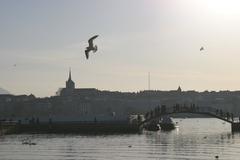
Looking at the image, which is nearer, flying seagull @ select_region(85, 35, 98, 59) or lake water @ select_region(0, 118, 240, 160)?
flying seagull @ select_region(85, 35, 98, 59)

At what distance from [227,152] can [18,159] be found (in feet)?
70.5

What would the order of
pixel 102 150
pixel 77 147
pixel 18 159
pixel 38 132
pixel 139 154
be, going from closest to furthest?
pixel 18 159, pixel 139 154, pixel 102 150, pixel 77 147, pixel 38 132

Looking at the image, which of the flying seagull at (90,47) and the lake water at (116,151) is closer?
the flying seagull at (90,47)

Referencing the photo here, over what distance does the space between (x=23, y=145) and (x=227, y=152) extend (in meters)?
24.1

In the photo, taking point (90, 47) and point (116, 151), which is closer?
point (90, 47)

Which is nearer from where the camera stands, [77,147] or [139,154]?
[139,154]

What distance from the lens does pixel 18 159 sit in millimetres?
59594

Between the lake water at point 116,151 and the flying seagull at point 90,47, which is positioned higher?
the flying seagull at point 90,47

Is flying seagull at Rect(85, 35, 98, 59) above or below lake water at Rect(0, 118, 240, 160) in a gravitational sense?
above

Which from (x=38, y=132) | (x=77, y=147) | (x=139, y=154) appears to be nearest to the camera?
(x=139, y=154)

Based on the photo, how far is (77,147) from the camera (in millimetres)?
73625

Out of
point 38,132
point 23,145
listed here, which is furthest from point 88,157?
point 38,132

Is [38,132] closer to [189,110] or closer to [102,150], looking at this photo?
[189,110]

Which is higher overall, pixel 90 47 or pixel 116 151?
pixel 90 47
